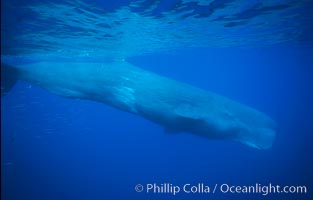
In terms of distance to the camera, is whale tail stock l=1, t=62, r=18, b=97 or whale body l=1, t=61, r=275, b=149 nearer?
whale body l=1, t=61, r=275, b=149

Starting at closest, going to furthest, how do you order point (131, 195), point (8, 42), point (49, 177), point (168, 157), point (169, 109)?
point (169, 109)
point (8, 42)
point (131, 195)
point (49, 177)
point (168, 157)

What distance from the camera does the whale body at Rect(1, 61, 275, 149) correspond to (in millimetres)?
9617

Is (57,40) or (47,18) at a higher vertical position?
(47,18)

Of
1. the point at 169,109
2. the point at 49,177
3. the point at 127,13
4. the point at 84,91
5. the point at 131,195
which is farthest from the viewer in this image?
the point at 49,177

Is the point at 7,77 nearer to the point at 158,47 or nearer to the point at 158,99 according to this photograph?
the point at 158,99

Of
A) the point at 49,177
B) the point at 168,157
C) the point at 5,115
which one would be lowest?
the point at 49,177

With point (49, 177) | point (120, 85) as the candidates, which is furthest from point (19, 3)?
point (49, 177)

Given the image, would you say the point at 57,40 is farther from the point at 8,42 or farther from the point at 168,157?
the point at 168,157

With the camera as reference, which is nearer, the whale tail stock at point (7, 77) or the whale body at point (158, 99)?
the whale body at point (158, 99)

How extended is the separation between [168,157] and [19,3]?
27.1 meters

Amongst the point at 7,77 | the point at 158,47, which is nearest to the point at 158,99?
the point at 7,77

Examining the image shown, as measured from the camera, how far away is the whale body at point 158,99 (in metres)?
9.62

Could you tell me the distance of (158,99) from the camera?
→ 32.1 ft

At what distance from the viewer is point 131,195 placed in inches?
993
